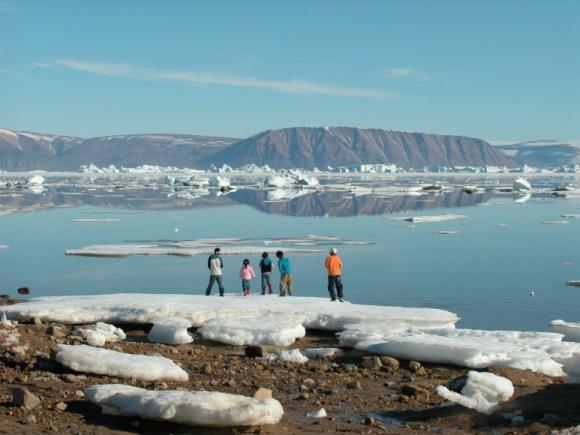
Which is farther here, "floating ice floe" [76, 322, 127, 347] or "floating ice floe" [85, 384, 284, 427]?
"floating ice floe" [76, 322, 127, 347]

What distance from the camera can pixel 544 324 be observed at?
42.8 ft

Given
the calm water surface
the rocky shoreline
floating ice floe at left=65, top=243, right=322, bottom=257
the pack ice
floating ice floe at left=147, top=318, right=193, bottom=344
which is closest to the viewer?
the rocky shoreline

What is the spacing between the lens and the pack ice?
1125 centimetres

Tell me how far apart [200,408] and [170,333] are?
4.51 metres

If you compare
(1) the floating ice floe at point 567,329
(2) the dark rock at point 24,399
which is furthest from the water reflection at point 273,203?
(2) the dark rock at point 24,399

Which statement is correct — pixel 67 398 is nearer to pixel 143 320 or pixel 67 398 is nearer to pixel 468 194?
pixel 143 320

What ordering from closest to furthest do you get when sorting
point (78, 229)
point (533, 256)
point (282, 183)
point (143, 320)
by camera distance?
point (143, 320)
point (533, 256)
point (78, 229)
point (282, 183)

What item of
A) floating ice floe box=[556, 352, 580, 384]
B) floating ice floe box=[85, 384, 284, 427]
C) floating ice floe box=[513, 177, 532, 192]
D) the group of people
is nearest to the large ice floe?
the group of people

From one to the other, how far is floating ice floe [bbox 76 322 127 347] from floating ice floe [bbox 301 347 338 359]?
2.34 meters

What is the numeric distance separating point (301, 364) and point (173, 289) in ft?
24.5

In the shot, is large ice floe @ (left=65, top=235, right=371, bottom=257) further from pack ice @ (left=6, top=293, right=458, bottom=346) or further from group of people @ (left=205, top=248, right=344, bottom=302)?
pack ice @ (left=6, top=293, right=458, bottom=346)

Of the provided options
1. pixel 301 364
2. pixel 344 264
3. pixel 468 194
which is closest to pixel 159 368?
pixel 301 364

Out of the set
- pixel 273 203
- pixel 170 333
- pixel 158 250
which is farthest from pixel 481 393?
pixel 273 203

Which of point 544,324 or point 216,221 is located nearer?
point 544,324
